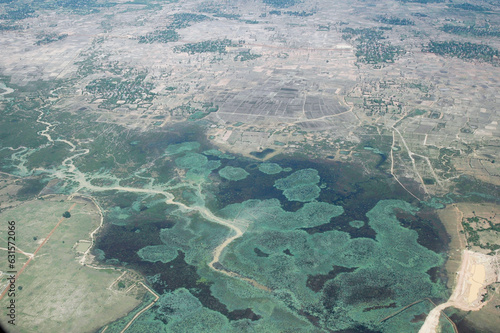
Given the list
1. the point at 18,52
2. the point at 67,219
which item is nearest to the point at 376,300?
the point at 67,219

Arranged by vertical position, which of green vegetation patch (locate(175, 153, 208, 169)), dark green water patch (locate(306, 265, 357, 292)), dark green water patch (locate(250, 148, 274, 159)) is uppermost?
dark green water patch (locate(250, 148, 274, 159))

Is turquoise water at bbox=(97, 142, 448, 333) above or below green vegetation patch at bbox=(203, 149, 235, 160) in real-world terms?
below

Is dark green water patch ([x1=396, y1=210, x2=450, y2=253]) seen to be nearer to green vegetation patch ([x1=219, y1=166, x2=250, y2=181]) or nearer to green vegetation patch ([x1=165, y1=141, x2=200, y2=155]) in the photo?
green vegetation patch ([x1=219, y1=166, x2=250, y2=181])

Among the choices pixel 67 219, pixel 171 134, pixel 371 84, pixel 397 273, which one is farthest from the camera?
pixel 371 84

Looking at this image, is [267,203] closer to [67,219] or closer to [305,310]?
[305,310]

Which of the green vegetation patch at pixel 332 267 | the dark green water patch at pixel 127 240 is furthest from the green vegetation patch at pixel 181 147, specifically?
the green vegetation patch at pixel 332 267

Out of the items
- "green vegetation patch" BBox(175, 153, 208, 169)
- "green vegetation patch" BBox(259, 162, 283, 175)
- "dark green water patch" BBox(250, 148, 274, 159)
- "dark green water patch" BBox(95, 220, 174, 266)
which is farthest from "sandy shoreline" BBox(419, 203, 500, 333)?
"green vegetation patch" BBox(175, 153, 208, 169)
